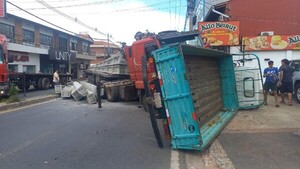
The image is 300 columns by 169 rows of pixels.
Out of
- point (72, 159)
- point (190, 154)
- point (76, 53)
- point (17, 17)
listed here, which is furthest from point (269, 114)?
point (76, 53)

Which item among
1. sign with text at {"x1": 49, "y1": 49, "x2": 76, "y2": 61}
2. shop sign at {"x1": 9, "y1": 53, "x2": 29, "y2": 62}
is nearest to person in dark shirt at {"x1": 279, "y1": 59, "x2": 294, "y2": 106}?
shop sign at {"x1": 9, "y1": 53, "x2": 29, "y2": 62}

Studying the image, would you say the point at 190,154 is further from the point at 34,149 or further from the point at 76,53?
the point at 76,53

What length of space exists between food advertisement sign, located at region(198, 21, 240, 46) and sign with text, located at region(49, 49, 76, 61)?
78.6 feet

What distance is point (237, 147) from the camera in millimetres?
6297

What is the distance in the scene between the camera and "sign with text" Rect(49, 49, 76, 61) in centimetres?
3741

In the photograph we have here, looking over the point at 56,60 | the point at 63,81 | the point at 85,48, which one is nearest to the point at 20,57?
the point at 63,81

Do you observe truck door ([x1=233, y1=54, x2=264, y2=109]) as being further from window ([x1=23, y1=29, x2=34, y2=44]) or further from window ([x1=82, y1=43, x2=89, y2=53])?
window ([x1=82, y1=43, x2=89, y2=53])

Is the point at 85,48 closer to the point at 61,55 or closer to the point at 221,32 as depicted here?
the point at 61,55

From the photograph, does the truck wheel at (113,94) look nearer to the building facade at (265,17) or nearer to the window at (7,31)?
the building facade at (265,17)

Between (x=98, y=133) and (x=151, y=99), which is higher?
(x=151, y=99)

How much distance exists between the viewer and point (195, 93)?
7645 mm

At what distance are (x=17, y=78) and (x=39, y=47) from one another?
597 inches

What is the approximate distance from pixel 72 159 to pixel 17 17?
2967 centimetres

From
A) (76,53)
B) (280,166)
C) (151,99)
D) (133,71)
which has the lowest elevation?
(280,166)
